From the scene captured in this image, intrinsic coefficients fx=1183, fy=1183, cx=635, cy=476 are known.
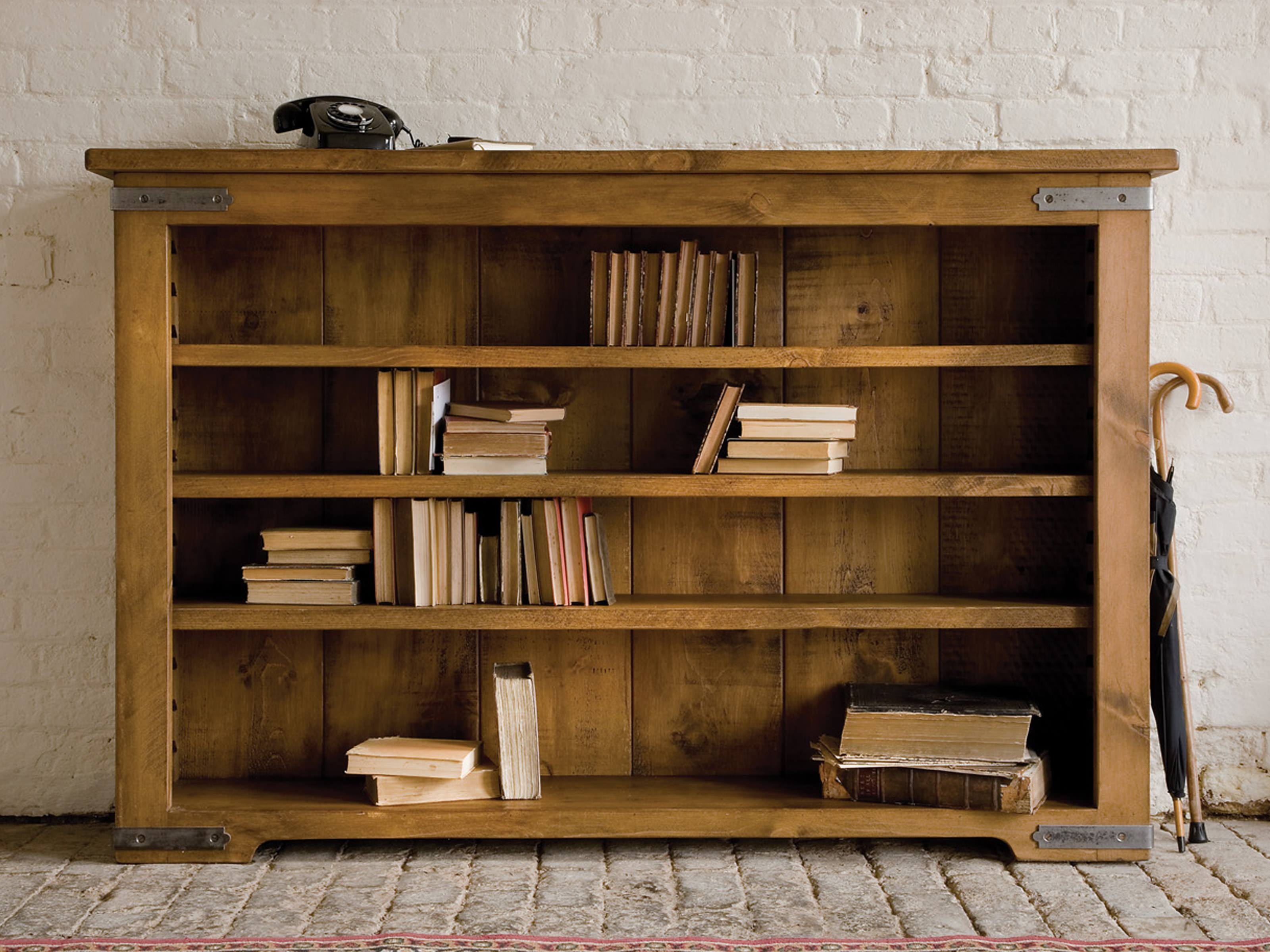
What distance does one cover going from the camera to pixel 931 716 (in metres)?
2.36

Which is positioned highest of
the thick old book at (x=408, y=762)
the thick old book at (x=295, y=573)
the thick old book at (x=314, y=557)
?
the thick old book at (x=314, y=557)

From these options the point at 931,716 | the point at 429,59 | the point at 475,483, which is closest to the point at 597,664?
the point at 475,483

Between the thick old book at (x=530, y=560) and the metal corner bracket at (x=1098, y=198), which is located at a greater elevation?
the metal corner bracket at (x=1098, y=198)

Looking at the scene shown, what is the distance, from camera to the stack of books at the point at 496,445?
236cm

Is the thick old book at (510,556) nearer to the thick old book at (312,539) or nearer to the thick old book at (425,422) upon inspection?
the thick old book at (425,422)

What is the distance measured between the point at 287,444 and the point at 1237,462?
2.10 m

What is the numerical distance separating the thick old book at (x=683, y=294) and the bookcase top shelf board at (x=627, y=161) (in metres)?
0.19

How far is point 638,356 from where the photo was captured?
233 cm

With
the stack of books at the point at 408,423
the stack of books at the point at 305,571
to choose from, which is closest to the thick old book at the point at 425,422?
the stack of books at the point at 408,423

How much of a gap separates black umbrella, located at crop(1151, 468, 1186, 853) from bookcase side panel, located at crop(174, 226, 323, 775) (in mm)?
1768

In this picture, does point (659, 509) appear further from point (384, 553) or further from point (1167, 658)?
point (1167, 658)

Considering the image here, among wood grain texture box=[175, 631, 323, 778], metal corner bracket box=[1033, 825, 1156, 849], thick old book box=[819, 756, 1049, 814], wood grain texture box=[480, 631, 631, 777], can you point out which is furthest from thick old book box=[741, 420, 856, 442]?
wood grain texture box=[175, 631, 323, 778]

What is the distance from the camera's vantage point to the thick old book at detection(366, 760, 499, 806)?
7.82 ft

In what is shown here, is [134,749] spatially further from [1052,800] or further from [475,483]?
[1052,800]
